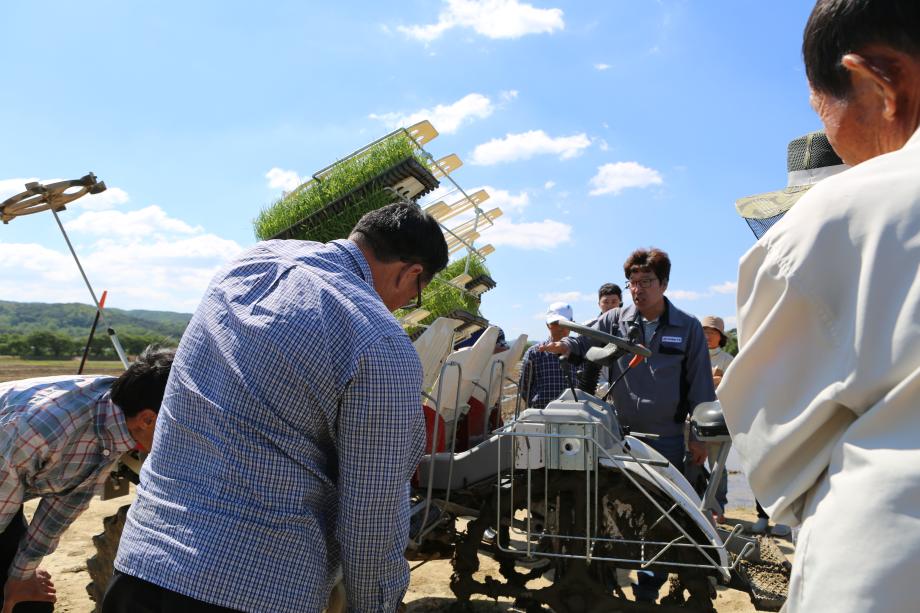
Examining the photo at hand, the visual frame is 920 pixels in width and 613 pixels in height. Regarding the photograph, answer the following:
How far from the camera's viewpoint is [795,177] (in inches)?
89.5

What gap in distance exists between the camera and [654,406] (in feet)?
12.9

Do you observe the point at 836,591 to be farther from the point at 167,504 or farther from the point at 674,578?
the point at 674,578

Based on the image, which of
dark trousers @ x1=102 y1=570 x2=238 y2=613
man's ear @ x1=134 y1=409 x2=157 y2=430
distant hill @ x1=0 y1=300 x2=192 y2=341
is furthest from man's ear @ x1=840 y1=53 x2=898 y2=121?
distant hill @ x1=0 y1=300 x2=192 y2=341

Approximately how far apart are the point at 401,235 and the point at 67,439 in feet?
4.98

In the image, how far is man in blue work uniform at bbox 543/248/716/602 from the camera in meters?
3.92

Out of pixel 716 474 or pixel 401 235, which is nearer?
pixel 401 235

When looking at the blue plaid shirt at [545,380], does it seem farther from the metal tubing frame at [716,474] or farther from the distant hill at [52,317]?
the distant hill at [52,317]

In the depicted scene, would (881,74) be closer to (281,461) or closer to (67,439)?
(281,461)

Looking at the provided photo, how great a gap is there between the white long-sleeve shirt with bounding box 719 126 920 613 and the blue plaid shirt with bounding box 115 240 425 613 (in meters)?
0.80

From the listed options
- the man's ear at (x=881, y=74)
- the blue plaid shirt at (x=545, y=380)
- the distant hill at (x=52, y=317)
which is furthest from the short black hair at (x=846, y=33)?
the distant hill at (x=52, y=317)

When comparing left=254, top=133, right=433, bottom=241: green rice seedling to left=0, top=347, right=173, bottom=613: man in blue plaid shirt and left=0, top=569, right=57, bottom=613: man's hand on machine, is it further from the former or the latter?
left=0, top=569, right=57, bottom=613: man's hand on machine

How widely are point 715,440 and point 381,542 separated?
1.79 meters

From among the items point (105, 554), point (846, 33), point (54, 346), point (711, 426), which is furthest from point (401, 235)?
point (54, 346)

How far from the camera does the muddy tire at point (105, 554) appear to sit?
368cm
